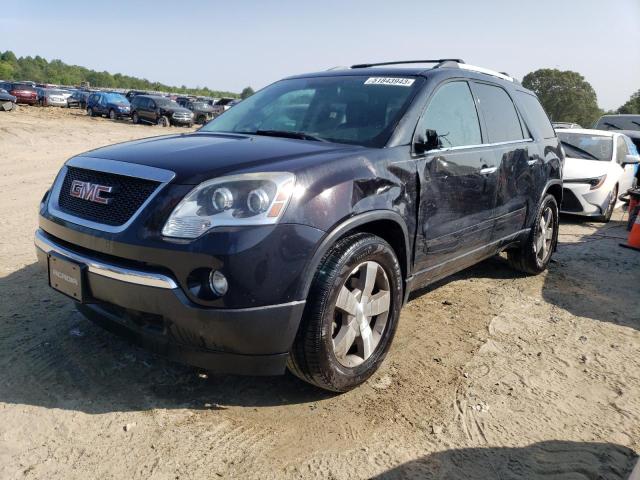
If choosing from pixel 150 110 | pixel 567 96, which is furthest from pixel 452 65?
pixel 567 96

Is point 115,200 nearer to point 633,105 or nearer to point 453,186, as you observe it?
point 453,186

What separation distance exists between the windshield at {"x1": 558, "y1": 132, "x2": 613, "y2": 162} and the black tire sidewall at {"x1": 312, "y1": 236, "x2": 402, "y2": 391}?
7.54 metres

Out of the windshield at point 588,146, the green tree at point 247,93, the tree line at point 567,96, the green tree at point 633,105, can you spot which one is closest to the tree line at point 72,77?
the green tree at point 247,93

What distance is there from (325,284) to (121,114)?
1173 inches

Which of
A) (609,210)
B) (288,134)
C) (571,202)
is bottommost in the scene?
(609,210)

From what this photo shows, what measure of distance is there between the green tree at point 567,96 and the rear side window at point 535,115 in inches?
2416

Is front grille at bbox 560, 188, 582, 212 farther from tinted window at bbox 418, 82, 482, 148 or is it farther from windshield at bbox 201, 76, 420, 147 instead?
windshield at bbox 201, 76, 420, 147

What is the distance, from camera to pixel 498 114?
4.35 m

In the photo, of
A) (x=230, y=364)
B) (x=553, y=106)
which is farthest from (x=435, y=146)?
(x=553, y=106)

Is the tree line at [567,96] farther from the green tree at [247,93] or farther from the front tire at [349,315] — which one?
the front tire at [349,315]

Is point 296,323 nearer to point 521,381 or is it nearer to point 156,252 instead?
point 156,252

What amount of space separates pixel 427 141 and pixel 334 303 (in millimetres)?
1274

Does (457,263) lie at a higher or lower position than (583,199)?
higher

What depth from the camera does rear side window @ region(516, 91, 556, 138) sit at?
4.92 m
